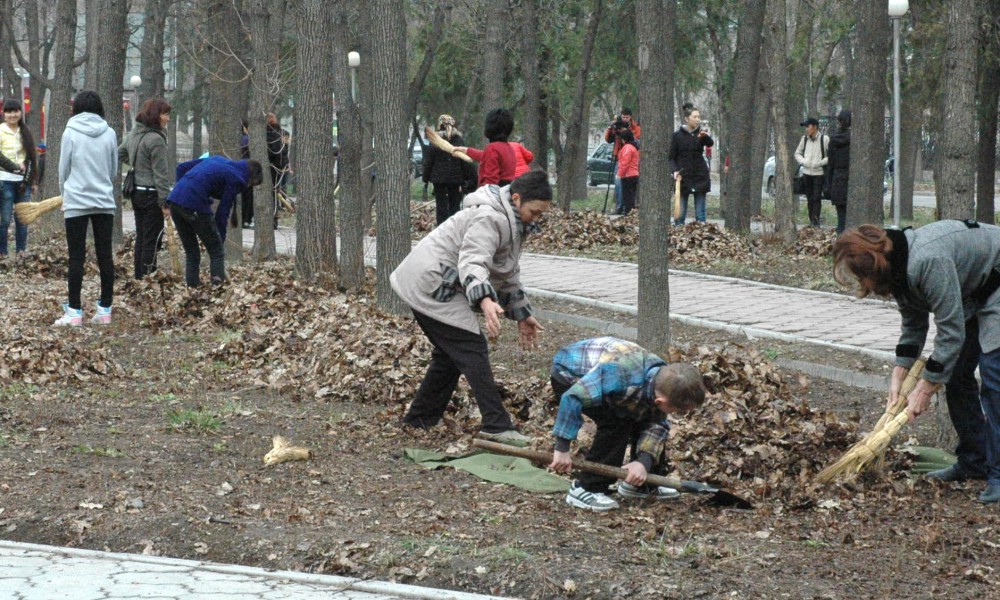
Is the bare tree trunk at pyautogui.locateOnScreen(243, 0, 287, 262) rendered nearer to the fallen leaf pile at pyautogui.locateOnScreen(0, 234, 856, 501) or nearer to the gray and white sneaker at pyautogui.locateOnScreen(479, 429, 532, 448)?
the fallen leaf pile at pyautogui.locateOnScreen(0, 234, 856, 501)

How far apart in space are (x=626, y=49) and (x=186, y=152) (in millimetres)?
35831

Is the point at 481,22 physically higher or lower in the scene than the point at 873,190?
higher

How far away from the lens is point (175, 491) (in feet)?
20.2

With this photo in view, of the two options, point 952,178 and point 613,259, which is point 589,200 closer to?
point 613,259

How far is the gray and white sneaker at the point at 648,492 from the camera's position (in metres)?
6.16

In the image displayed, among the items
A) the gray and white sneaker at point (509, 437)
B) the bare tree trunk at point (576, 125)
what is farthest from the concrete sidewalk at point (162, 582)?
the bare tree trunk at point (576, 125)

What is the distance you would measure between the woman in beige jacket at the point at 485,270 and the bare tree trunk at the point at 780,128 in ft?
38.5

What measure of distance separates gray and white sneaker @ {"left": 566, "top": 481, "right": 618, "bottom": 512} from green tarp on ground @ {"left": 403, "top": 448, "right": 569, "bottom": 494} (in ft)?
1.09

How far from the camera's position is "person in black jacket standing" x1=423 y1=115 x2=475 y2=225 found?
1744 cm

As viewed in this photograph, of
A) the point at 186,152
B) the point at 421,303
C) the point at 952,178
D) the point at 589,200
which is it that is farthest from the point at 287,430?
the point at 186,152

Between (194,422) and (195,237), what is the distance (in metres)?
5.15

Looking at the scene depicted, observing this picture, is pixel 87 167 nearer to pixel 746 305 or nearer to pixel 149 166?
pixel 149 166

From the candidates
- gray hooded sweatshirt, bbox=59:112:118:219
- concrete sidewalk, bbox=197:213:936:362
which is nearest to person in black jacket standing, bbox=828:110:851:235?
concrete sidewalk, bbox=197:213:936:362

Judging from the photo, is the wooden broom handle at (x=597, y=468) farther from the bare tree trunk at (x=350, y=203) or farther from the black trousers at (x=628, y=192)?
the black trousers at (x=628, y=192)
